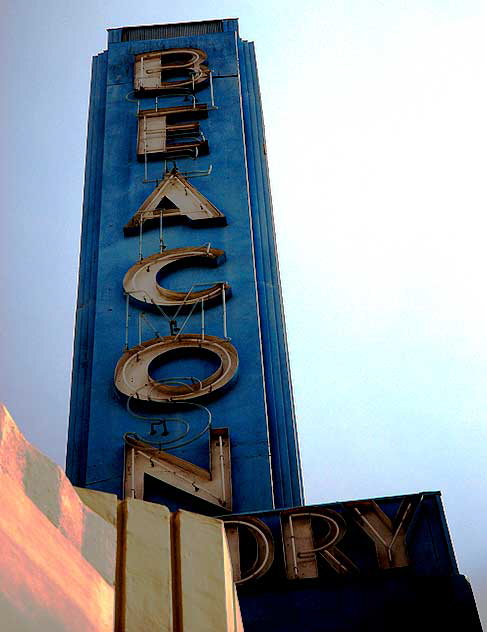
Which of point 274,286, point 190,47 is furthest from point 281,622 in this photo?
point 190,47

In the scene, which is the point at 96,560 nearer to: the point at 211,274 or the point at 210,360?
the point at 210,360

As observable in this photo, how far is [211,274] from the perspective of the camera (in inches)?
434

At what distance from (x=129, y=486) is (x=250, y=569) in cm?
177

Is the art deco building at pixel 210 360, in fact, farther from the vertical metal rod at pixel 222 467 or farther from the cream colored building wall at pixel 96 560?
the cream colored building wall at pixel 96 560

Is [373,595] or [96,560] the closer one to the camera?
[96,560]

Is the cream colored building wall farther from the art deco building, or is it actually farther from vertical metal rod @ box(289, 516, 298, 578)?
vertical metal rod @ box(289, 516, 298, 578)

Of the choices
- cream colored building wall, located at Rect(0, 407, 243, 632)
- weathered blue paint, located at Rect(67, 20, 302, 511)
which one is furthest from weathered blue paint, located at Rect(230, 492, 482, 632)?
cream colored building wall, located at Rect(0, 407, 243, 632)

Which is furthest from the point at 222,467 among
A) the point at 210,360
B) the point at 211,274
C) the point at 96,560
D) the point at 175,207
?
the point at 96,560

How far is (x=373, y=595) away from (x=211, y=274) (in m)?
4.81

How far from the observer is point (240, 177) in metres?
12.3

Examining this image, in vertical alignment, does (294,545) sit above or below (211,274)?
below

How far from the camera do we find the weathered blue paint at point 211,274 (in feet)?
30.8

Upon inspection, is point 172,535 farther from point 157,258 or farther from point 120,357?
point 157,258

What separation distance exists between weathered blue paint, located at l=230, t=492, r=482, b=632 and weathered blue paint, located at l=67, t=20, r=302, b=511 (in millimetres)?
1448
